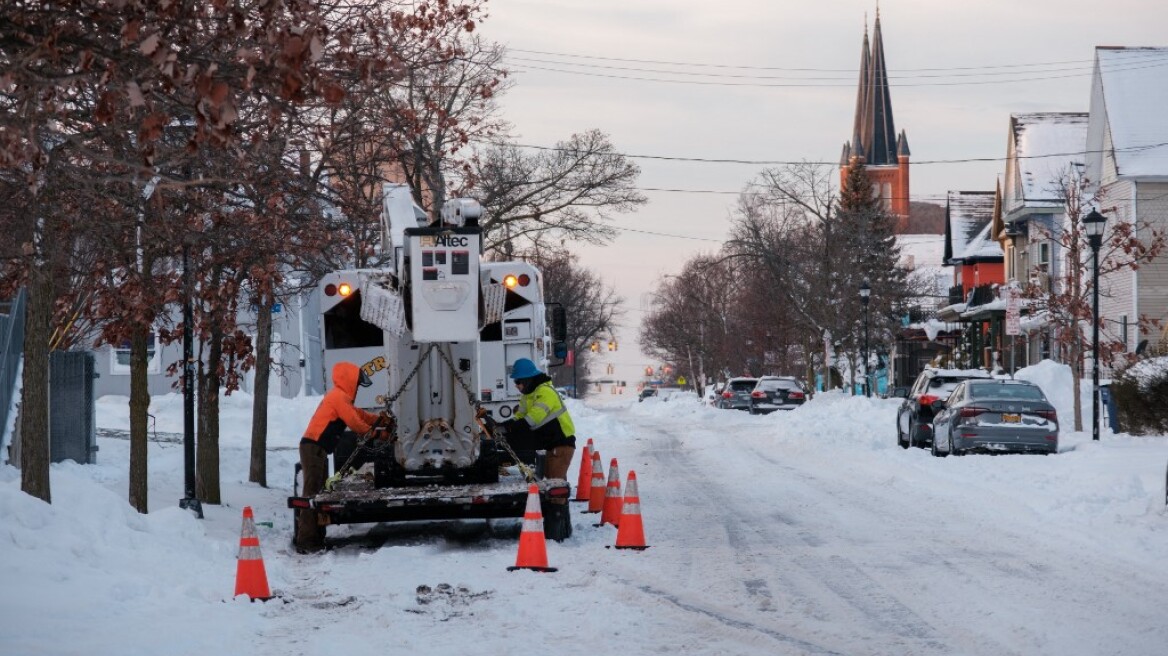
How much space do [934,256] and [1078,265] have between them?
78.0 meters

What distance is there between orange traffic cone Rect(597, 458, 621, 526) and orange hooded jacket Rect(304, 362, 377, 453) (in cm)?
272

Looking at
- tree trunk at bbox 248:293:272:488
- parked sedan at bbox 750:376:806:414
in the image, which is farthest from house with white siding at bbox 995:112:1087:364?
tree trunk at bbox 248:293:272:488

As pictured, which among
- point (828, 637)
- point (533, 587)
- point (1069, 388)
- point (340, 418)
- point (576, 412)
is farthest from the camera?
point (576, 412)

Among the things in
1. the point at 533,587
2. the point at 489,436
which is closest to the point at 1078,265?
the point at 489,436

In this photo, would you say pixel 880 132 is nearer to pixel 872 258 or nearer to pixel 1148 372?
pixel 872 258

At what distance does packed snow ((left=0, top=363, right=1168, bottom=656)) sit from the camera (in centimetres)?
956

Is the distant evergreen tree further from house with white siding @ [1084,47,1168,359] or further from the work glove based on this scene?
the work glove

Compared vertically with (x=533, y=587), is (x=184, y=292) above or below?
above

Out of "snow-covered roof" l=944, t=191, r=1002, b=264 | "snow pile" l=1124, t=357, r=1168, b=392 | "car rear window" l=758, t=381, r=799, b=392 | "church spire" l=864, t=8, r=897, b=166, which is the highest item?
"church spire" l=864, t=8, r=897, b=166

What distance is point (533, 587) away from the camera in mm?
11969

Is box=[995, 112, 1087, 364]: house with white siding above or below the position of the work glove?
above

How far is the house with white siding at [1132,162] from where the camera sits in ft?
161

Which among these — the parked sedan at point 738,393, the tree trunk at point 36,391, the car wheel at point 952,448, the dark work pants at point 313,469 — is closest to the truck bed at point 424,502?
the dark work pants at point 313,469

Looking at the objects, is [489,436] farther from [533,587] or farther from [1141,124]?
[1141,124]
